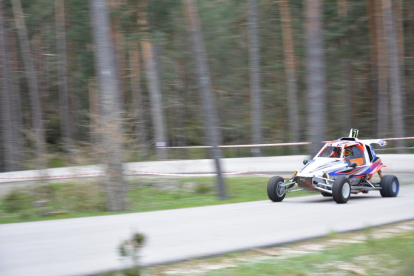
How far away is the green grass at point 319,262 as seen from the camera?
6977mm

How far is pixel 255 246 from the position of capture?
861 centimetres

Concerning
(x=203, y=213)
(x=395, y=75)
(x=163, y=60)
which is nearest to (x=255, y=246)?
(x=203, y=213)

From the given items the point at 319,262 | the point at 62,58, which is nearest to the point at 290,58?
the point at 62,58

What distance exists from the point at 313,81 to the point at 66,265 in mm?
14366

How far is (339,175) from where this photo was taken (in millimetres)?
14773

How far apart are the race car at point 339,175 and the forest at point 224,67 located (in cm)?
432

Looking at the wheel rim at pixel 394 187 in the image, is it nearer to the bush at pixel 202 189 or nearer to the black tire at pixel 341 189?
the black tire at pixel 341 189

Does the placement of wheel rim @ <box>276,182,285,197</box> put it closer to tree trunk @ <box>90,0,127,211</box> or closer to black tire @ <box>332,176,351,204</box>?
black tire @ <box>332,176,351,204</box>

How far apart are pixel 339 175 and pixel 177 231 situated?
6200mm

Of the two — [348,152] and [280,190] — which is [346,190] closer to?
[348,152]

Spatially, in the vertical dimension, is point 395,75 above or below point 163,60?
below

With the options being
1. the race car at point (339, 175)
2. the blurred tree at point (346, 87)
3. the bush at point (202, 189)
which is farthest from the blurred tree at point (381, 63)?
the race car at point (339, 175)

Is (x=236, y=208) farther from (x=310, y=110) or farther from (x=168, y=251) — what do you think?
(x=310, y=110)

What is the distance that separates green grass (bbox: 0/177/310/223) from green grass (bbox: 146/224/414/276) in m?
7.69
